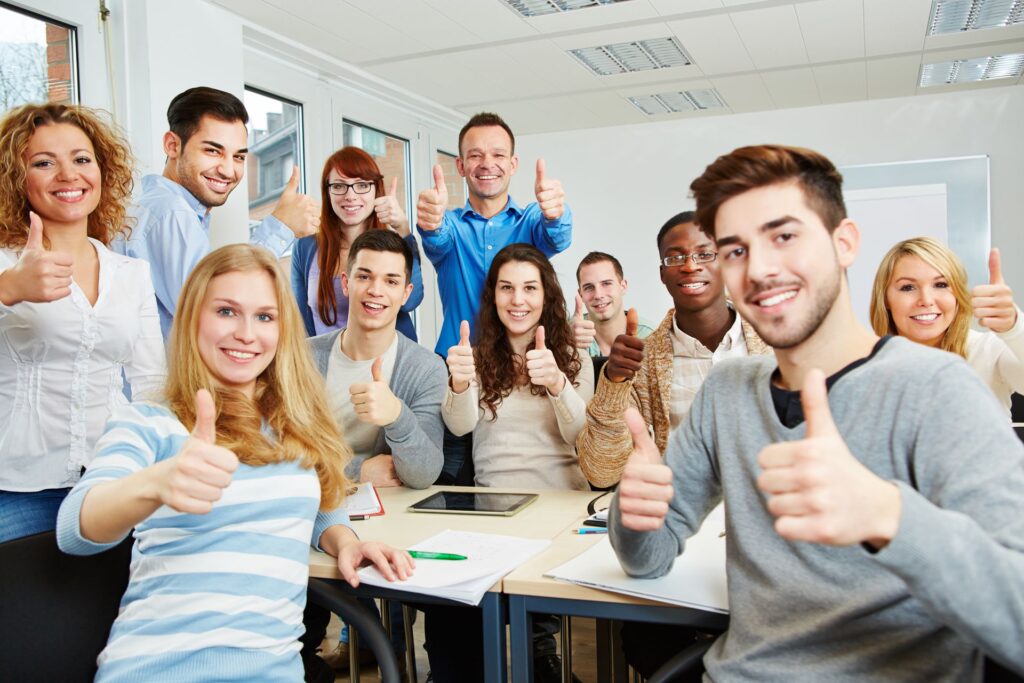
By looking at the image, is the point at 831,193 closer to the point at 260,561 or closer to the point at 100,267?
the point at 260,561

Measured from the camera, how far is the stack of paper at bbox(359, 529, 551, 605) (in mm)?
1489

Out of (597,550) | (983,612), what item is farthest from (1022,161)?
(983,612)

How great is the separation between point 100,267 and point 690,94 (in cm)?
493

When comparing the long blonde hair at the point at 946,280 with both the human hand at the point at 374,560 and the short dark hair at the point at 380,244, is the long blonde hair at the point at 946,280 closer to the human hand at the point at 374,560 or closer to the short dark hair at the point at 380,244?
the short dark hair at the point at 380,244

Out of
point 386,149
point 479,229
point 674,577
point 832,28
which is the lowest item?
point 674,577

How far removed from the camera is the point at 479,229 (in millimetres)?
3195

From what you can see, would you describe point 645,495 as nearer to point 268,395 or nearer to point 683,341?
point 268,395

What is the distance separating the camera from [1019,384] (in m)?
2.46

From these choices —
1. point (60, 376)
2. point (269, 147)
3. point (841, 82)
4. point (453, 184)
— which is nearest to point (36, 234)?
point (60, 376)

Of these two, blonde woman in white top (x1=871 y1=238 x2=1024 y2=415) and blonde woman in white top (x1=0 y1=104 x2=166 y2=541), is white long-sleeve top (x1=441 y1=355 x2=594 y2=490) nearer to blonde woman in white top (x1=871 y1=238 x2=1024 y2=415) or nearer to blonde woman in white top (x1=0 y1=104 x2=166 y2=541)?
blonde woman in white top (x1=0 y1=104 x2=166 y2=541)

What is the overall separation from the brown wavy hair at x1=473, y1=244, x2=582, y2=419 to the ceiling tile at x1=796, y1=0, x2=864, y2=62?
2.52 metres

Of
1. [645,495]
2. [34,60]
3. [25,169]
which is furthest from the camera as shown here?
[34,60]

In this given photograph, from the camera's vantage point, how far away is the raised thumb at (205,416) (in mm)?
1228

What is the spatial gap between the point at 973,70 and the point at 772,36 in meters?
1.86
